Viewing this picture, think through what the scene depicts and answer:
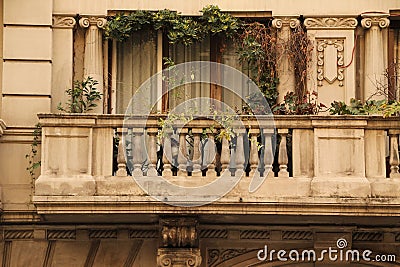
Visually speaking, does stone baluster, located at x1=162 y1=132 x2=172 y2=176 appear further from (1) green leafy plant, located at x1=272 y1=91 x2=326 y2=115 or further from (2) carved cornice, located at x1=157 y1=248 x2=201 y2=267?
(1) green leafy plant, located at x1=272 y1=91 x2=326 y2=115

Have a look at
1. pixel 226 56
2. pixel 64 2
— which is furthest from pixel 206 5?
pixel 64 2

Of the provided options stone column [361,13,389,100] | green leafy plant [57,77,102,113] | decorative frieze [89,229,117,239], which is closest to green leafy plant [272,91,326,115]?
stone column [361,13,389,100]

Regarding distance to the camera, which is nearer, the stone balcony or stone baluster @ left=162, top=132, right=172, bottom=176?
the stone balcony

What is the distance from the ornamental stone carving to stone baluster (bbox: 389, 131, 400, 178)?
2725 mm

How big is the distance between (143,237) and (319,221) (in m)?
2.49

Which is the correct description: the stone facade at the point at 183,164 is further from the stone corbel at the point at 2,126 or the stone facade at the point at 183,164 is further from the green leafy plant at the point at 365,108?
the green leafy plant at the point at 365,108

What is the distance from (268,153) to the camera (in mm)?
17656

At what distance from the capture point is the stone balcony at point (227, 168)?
17.3 meters

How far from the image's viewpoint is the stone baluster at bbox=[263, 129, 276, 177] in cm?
1758

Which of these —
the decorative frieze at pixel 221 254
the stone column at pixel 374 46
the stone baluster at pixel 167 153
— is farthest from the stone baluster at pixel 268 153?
the stone column at pixel 374 46

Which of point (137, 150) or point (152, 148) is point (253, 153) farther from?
point (137, 150)

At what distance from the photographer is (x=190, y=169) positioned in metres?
17.6

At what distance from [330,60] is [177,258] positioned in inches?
146

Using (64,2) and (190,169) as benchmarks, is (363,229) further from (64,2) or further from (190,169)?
(64,2)
